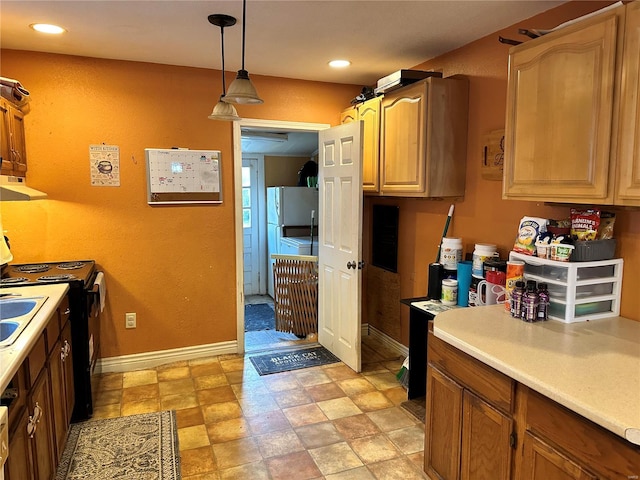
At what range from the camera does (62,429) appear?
2285mm

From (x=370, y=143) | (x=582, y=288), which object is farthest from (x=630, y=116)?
(x=370, y=143)

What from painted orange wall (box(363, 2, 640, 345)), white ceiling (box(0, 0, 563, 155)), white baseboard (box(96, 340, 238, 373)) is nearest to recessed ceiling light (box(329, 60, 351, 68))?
white ceiling (box(0, 0, 563, 155))

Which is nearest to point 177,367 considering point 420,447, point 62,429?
point 62,429

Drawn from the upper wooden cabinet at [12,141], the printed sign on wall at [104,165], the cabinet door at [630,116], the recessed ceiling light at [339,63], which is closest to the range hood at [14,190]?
the upper wooden cabinet at [12,141]

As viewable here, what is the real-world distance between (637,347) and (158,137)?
323 cm

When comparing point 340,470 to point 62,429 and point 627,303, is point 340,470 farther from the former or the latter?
point 627,303

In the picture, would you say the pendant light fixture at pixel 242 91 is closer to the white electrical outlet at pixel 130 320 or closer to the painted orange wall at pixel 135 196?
the painted orange wall at pixel 135 196

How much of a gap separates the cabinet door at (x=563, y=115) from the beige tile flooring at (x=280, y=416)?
155 centimetres

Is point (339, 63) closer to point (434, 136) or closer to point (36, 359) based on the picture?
point (434, 136)

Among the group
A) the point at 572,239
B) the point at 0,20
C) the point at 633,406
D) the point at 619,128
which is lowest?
the point at 633,406

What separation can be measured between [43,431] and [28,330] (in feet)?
1.51

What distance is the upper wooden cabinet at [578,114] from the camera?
1.61 meters

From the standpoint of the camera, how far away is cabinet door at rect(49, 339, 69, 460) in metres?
2.13

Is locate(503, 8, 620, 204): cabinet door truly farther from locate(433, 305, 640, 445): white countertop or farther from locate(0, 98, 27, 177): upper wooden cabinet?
locate(0, 98, 27, 177): upper wooden cabinet
